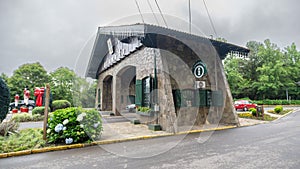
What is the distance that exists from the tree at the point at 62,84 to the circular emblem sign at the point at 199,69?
18692 millimetres

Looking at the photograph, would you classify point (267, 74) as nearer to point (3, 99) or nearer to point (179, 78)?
point (179, 78)

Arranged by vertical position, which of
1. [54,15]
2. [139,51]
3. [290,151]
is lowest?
[290,151]

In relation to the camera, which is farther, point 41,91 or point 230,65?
point 230,65

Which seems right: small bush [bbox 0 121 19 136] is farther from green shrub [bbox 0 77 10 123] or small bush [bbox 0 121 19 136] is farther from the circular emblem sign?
the circular emblem sign

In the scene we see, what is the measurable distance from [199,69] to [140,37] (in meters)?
3.18

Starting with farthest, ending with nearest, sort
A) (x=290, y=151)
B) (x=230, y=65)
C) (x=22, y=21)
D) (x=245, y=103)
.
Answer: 1. (x=230, y=65)
2. (x=245, y=103)
3. (x=22, y=21)
4. (x=290, y=151)

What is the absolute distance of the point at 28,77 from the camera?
84.8ft

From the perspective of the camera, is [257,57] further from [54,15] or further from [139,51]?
[54,15]

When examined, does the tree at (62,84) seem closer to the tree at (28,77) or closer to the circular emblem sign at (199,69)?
the tree at (28,77)

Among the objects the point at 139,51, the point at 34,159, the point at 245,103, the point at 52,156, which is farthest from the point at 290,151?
the point at 245,103

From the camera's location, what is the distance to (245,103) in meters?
18.0

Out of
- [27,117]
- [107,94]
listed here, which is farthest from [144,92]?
[107,94]

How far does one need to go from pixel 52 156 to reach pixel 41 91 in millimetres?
10220

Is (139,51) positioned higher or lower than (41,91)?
higher
